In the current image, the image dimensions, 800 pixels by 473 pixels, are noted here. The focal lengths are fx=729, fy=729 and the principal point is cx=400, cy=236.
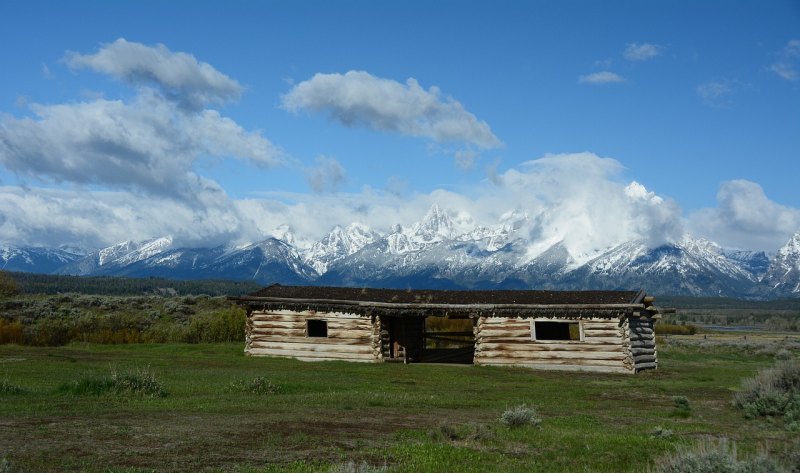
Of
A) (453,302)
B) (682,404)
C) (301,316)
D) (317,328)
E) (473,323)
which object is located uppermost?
(453,302)

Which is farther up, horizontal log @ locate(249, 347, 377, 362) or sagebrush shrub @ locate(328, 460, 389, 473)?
sagebrush shrub @ locate(328, 460, 389, 473)

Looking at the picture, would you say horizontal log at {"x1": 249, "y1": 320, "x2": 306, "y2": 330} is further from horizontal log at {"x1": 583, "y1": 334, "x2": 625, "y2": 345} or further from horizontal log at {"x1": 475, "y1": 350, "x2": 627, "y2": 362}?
horizontal log at {"x1": 583, "y1": 334, "x2": 625, "y2": 345}

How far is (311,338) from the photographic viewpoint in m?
34.2

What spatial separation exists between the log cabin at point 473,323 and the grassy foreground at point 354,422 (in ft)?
12.9

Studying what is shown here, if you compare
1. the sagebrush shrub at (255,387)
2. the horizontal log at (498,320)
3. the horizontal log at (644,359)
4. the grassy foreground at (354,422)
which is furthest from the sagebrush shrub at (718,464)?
the horizontal log at (498,320)

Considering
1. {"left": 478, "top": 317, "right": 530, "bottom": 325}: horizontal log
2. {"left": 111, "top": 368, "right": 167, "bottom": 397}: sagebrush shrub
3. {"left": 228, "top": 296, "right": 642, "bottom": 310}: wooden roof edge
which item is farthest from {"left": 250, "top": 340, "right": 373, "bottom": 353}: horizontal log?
{"left": 111, "top": 368, "right": 167, "bottom": 397}: sagebrush shrub

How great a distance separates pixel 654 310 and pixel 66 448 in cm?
2773

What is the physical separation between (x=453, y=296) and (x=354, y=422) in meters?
20.6

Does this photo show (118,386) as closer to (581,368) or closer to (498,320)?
(498,320)

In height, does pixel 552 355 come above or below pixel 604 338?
below

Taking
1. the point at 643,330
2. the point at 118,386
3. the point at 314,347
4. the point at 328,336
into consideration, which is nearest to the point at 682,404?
the point at 118,386

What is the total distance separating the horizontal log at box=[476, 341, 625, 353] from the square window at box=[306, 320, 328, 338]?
7650 millimetres

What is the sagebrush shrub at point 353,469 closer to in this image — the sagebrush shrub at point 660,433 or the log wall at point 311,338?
the sagebrush shrub at point 660,433

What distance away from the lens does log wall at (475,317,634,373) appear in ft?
99.9
